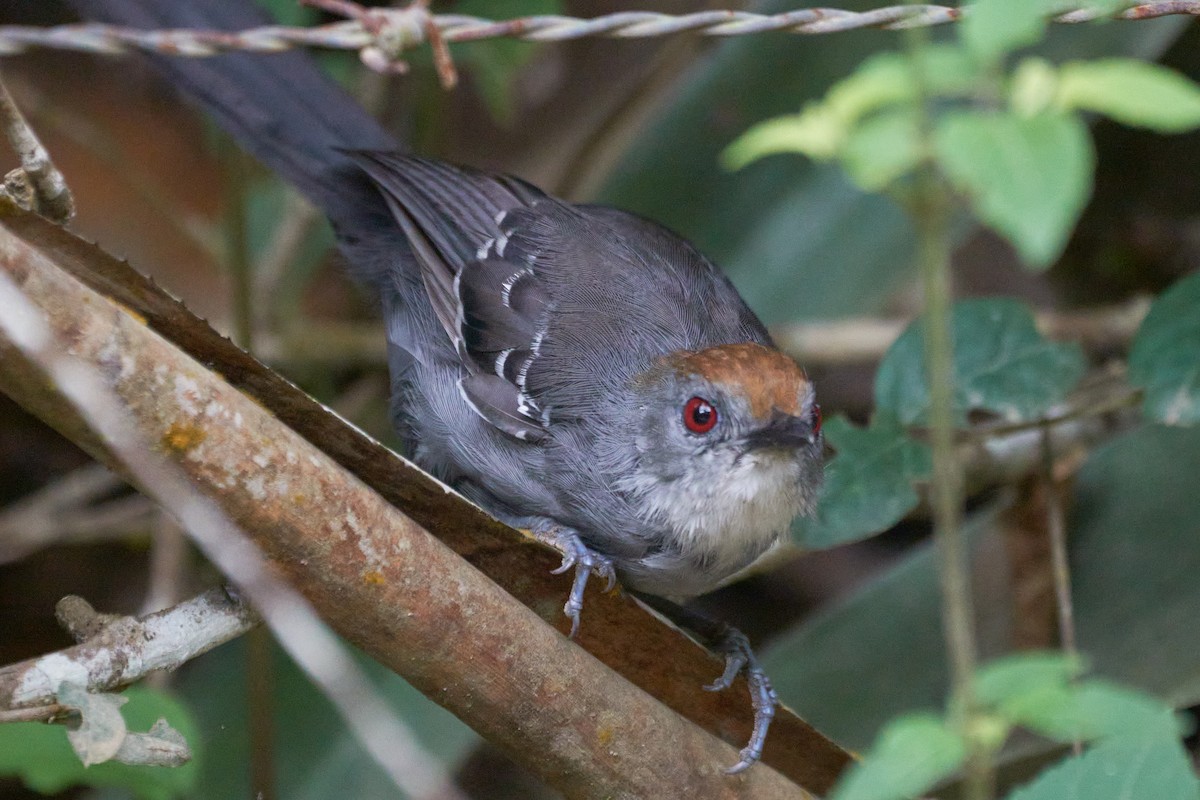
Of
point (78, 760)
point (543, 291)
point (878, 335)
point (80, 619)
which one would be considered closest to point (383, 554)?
point (80, 619)

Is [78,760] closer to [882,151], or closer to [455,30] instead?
[455,30]

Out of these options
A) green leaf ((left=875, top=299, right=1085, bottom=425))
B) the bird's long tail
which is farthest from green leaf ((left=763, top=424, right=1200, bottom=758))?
the bird's long tail

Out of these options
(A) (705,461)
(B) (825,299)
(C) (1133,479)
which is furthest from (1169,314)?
(B) (825,299)

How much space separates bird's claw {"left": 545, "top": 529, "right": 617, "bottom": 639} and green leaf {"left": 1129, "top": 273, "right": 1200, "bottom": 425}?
1313 millimetres

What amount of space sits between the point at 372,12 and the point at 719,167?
2.21 meters

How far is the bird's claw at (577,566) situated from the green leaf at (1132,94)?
58.0 inches

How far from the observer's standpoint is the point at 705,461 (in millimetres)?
2691

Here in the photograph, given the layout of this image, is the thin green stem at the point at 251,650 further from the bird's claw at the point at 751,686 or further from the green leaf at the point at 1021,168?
the green leaf at the point at 1021,168

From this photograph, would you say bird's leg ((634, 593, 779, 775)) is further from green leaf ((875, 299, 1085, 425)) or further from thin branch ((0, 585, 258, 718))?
thin branch ((0, 585, 258, 718))

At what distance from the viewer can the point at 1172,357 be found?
9.75ft

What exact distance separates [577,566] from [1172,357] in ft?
4.83

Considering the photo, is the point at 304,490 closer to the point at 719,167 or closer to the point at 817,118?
the point at 817,118

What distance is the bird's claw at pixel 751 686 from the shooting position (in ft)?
8.57

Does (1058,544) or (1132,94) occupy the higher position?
(1058,544)
